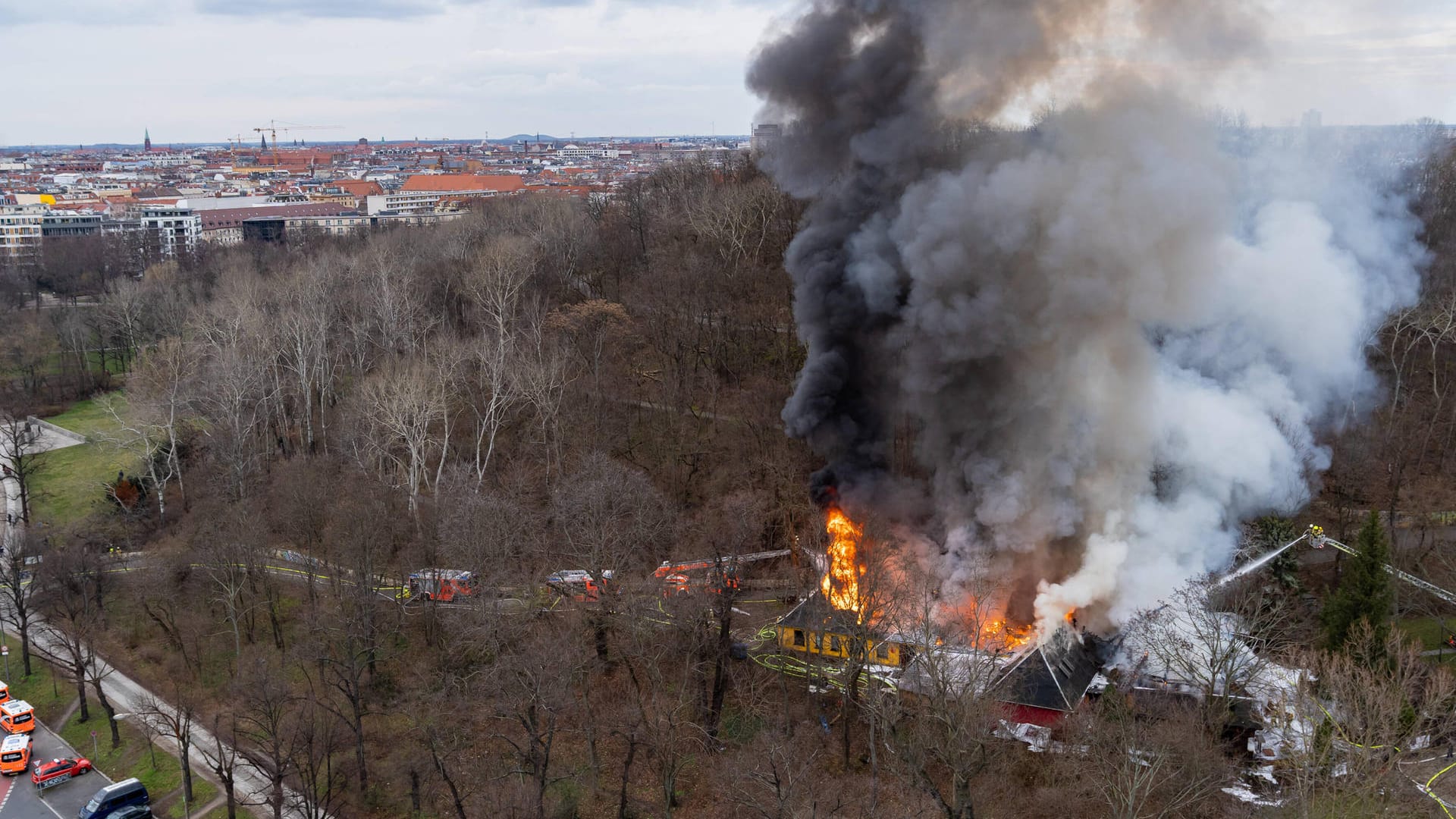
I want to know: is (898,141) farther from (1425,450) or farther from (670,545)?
(1425,450)

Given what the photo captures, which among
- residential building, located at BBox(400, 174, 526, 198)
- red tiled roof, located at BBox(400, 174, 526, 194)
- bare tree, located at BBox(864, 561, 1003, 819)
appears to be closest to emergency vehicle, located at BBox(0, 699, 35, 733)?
bare tree, located at BBox(864, 561, 1003, 819)

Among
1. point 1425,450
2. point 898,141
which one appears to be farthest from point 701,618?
point 1425,450

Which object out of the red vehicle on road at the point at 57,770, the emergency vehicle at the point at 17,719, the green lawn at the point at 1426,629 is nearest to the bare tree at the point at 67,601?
the emergency vehicle at the point at 17,719

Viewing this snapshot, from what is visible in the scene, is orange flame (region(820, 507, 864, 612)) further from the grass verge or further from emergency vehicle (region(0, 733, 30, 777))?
emergency vehicle (region(0, 733, 30, 777))

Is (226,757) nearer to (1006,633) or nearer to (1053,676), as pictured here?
(1006,633)

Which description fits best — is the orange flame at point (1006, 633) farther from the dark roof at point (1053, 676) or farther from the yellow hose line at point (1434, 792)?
the yellow hose line at point (1434, 792)

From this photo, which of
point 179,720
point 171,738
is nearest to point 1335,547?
point 179,720
